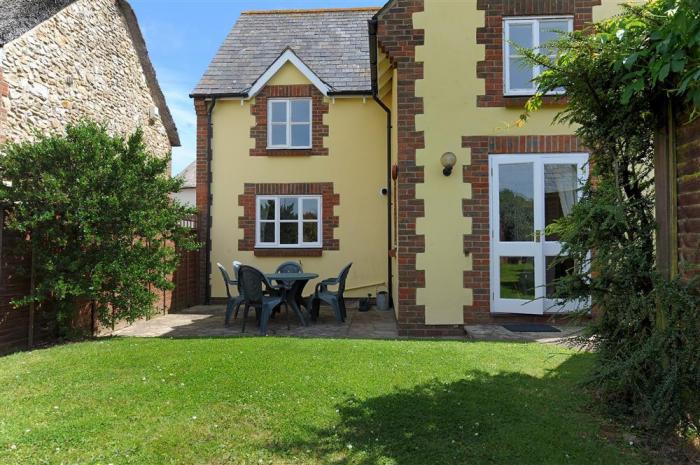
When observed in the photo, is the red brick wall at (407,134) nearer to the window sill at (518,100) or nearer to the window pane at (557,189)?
the window sill at (518,100)

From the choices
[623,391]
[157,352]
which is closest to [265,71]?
[157,352]

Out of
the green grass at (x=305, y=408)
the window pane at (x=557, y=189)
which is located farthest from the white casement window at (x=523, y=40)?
the green grass at (x=305, y=408)

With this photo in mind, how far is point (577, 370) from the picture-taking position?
4531 millimetres

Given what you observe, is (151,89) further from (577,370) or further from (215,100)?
(577,370)

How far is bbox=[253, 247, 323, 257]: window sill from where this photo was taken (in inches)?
428

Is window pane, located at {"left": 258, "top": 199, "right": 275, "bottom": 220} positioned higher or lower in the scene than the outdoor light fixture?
lower

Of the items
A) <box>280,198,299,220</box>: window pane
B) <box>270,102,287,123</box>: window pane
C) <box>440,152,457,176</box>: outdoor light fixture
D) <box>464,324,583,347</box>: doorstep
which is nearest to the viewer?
<box>464,324,583,347</box>: doorstep

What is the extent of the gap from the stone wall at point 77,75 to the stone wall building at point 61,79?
0.06ft

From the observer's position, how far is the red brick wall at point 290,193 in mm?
10906

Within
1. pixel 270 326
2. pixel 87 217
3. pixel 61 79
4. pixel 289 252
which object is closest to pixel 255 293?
pixel 270 326

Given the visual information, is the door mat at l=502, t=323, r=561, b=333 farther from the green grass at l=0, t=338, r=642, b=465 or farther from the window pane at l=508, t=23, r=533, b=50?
the window pane at l=508, t=23, r=533, b=50

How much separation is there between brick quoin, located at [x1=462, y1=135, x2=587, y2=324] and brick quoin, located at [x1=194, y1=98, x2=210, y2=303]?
6802mm

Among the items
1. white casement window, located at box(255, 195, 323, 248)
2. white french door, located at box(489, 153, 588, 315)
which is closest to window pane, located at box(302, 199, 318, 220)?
white casement window, located at box(255, 195, 323, 248)

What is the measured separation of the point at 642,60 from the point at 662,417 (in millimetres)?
2334
